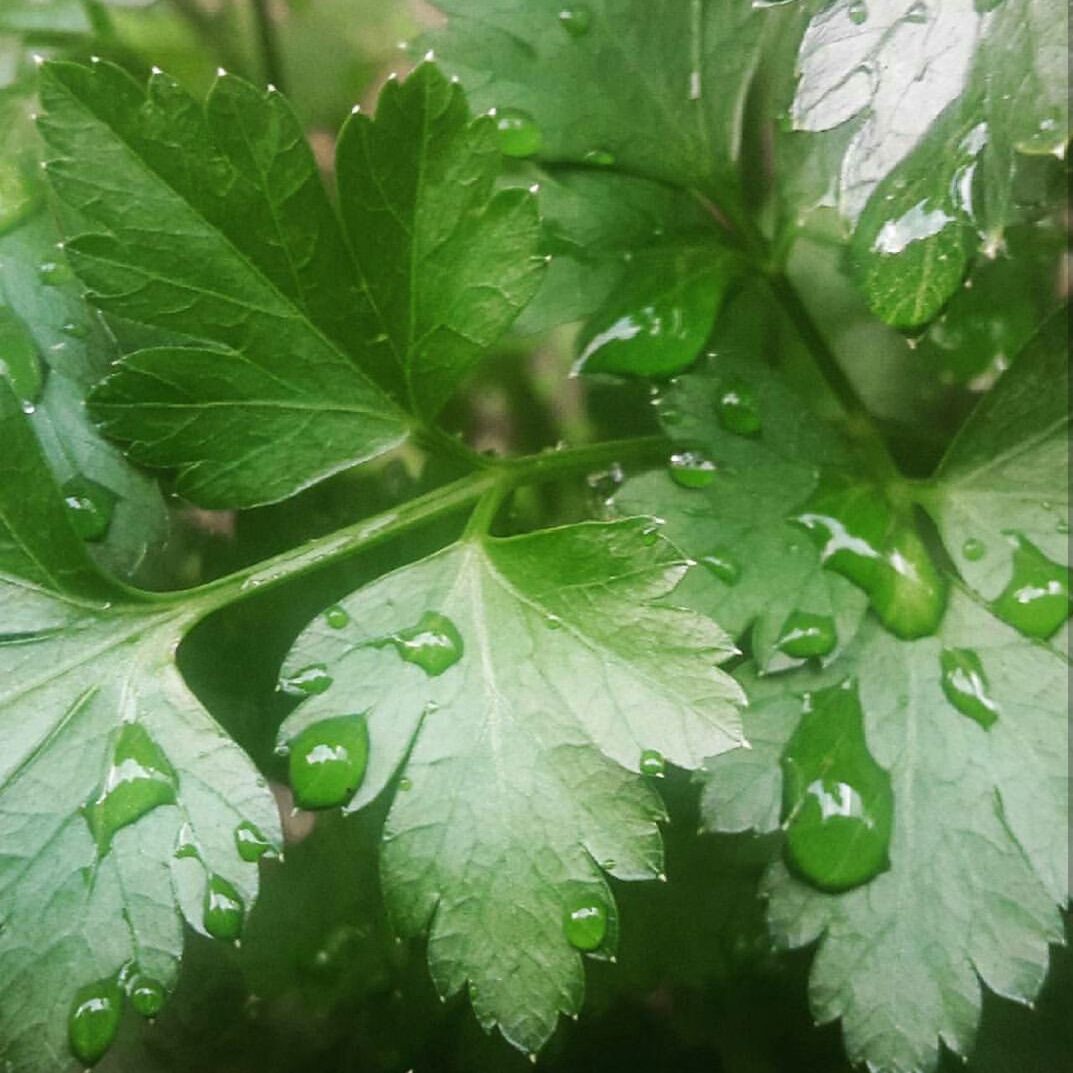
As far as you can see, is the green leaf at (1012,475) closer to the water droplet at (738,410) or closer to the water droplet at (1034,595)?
the water droplet at (1034,595)

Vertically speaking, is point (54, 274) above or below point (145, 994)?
above

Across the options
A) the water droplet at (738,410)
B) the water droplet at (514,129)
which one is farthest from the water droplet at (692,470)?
the water droplet at (514,129)

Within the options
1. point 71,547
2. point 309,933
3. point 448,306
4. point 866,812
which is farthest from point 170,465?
point 866,812

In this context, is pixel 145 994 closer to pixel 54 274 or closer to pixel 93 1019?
pixel 93 1019

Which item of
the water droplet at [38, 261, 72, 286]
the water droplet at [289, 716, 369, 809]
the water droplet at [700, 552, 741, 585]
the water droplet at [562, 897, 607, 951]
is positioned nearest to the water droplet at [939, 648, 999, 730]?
the water droplet at [700, 552, 741, 585]

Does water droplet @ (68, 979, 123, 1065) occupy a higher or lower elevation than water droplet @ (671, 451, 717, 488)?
lower

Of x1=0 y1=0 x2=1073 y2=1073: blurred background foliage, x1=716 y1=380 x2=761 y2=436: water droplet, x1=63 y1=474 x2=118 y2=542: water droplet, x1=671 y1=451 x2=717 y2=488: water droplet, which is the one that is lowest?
x1=0 y1=0 x2=1073 y2=1073: blurred background foliage

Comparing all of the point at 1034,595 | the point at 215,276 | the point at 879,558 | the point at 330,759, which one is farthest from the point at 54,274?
the point at 1034,595

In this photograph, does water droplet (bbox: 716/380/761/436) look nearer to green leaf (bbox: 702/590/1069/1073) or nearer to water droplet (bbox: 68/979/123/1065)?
green leaf (bbox: 702/590/1069/1073)
